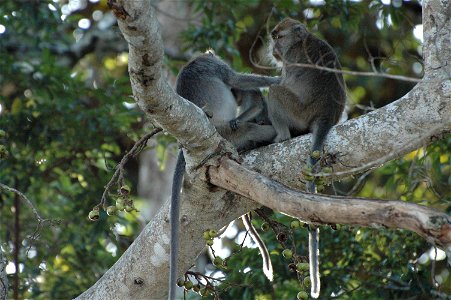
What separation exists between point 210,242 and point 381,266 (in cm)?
223

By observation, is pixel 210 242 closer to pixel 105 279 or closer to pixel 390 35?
pixel 105 279

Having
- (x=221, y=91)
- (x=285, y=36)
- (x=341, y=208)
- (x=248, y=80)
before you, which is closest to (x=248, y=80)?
(x=248, y=80)

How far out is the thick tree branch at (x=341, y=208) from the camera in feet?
10.3

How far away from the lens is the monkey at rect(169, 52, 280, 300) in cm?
538

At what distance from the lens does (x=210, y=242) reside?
428 centimetres

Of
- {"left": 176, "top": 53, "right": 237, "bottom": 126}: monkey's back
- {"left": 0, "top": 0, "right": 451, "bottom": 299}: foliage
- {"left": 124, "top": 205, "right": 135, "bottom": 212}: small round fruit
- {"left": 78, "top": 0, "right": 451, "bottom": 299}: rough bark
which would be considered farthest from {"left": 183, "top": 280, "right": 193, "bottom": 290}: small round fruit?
{"left": 0, "top": 0, "right": 451, "bottom": 299}: foliage

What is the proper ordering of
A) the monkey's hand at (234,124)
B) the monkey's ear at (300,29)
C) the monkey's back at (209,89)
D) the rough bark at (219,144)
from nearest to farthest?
1. the rough bark at (219,144)
2. the monkey's hand at (234,124)
3. the monkey's back at (209,89)
4. the monkey's ear at (300,29)

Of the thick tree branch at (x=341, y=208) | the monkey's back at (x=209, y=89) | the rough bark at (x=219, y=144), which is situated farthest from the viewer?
the monkey's back at (x=209, y=89)

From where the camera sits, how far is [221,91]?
568 centimetres

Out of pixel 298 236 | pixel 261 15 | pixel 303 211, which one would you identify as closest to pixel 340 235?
Result: pixel 298 236

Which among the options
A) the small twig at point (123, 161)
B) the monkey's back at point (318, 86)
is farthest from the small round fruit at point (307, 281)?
the monkey's back at point (318, 86)

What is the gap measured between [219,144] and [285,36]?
6.32 ft

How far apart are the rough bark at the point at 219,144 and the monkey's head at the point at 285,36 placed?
5.02ft

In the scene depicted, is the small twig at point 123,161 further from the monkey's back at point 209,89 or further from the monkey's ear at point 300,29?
the monkey's ear at point 300,29
